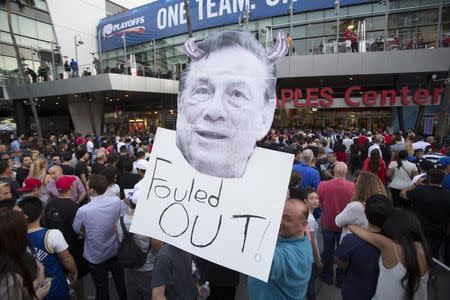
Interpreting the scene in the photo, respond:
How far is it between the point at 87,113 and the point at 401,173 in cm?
2282

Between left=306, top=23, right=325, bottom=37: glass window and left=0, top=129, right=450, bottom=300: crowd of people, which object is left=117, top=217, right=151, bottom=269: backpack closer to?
left=0, top=129, right=450, bottom=300: crowd of people

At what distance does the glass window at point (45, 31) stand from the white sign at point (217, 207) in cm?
3279

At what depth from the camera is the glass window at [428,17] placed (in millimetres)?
20562

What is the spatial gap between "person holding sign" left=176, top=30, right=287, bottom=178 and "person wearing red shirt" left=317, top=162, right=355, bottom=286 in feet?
7.99

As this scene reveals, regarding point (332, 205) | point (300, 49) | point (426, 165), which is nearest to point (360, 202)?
point (332, 205)

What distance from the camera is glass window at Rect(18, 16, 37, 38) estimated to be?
2683 centimetres

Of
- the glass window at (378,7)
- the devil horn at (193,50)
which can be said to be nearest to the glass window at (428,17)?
the glass window at (378,7)

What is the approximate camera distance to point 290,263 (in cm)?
184

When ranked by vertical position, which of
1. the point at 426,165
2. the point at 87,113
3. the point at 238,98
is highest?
the point at 238,98

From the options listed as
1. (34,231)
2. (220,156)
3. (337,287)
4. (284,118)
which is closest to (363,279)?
(220,156)

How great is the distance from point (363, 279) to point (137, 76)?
1946 centimetres

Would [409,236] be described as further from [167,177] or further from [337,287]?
[337,287]

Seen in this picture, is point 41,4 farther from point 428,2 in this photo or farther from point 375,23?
point 428,2

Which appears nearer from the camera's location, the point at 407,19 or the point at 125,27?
the point at 407,19
